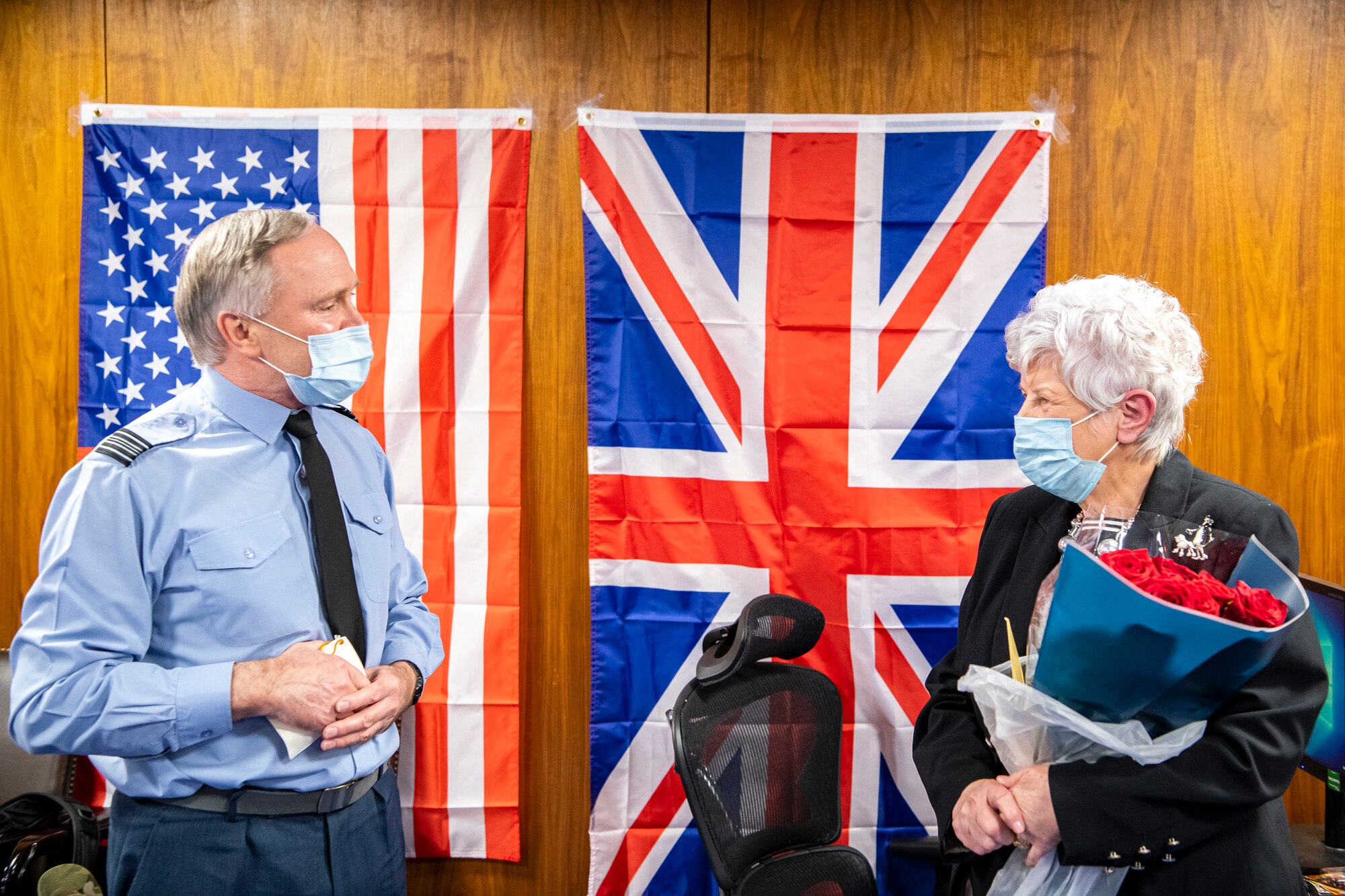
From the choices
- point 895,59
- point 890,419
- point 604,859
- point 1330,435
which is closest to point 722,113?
point 895,59

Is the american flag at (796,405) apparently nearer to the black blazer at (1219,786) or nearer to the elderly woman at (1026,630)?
the elderly woman at (1026,630)

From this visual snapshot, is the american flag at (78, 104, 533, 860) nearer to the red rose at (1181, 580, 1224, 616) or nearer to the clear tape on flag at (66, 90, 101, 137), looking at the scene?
the clear tape on flag at (66, 90, 101, 137)

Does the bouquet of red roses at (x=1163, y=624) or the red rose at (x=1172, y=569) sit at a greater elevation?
the red rose at (x=1172, y=569)

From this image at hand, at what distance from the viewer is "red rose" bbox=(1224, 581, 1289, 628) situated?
3.76ft

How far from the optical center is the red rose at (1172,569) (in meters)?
1.21

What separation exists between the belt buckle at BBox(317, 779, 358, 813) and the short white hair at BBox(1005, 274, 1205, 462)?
1511 millimetres

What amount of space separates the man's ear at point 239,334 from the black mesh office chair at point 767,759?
1044 millimetres

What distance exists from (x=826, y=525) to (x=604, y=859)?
48.5 inches

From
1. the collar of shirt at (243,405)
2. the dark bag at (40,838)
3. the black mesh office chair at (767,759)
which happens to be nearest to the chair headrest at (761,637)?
the black mesh office chair at (767,759)

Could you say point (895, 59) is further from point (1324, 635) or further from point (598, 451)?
point (1324, 635)

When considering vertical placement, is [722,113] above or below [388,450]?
above

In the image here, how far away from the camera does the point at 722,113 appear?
268 centimetres

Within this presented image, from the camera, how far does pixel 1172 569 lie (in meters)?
1.23

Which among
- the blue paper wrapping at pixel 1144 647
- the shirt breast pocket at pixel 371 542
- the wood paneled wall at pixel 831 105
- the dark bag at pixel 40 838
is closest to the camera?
the blue paper wrapping at pixel 1144 647
